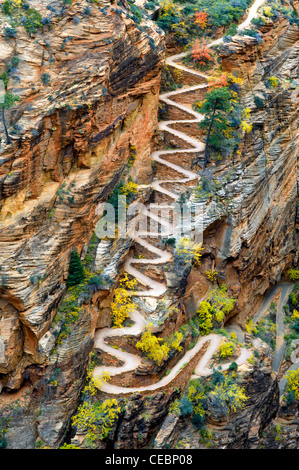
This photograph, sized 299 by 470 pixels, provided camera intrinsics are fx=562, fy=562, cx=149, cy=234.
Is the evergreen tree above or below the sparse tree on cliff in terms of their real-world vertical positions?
below

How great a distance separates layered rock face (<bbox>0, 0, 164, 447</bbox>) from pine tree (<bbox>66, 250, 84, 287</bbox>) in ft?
1.11

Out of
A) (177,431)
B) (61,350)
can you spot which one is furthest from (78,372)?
(177,431)

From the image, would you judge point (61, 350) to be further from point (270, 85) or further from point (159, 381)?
point (270, 85)

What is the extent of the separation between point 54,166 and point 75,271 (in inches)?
227

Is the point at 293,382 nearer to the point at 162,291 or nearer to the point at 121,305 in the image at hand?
the point at 162,291

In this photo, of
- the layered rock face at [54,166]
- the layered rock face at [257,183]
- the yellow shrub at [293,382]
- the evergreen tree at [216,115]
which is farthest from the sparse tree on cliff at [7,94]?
the yellow shrub at [293,382]

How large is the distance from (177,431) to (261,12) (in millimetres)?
30569

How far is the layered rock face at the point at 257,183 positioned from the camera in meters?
37.7

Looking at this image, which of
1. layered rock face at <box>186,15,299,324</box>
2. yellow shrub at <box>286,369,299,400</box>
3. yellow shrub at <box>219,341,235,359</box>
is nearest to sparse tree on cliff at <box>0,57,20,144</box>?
layered rock face at <box>186,15,299,324</box>

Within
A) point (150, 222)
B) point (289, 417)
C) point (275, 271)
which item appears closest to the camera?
point (150, 222)

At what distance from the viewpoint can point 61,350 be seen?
1164 inches

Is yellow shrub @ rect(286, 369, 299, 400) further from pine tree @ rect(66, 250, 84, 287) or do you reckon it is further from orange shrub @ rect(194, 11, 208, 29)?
orange shrub @ rect(194, 11, 208, 29)

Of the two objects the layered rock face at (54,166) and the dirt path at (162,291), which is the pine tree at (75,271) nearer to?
the layered rock face at (54,166)

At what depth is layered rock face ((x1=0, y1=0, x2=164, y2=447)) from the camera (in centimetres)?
2705
